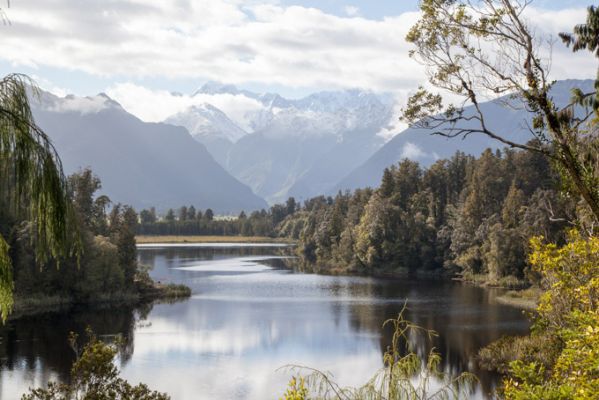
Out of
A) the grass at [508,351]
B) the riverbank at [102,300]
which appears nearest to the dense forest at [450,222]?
the grass at [508,351]

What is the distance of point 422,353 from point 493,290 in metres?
37.1

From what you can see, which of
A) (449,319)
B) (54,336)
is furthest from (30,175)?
(449,319)

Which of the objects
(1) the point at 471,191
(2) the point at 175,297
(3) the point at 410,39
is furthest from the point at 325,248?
(3) the point at 410,39

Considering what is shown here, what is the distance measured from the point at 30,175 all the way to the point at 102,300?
221ft

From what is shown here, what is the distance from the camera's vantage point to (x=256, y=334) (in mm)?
56625

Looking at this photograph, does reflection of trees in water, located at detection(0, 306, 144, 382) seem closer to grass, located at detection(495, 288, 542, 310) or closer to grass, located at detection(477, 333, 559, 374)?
grass, located at detection(477, 333, 559, 374)

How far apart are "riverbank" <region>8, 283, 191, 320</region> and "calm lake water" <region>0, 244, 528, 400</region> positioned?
231 centimetres

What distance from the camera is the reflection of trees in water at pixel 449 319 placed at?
159ft

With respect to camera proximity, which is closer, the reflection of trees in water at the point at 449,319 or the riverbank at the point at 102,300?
the reflection of trees in water at the point at 449,319

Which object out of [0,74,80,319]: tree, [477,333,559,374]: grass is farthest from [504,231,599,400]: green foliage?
[477,333,559,374]: grass

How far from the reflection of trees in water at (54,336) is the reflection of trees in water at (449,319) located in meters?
21.2

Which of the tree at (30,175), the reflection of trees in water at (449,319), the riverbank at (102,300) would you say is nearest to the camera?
the tree at (30,175)

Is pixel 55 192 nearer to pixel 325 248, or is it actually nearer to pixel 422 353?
pixel 422 353

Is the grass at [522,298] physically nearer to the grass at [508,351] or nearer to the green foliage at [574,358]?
the grass at [508,351]
